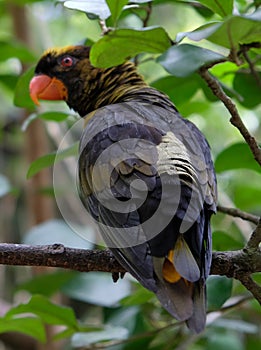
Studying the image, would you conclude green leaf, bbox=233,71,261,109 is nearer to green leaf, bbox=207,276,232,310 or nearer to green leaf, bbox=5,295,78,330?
green leaf, bbox=207,276,232,310

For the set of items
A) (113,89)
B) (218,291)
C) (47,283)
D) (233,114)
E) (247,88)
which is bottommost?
(47,283)

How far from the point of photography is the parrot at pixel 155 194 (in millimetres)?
1274

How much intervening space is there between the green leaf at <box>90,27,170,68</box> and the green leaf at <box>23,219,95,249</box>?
828 mm

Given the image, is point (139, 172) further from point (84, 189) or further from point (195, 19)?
point (195, 19)

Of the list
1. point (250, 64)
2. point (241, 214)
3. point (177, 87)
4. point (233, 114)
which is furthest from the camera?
point (177, 87)

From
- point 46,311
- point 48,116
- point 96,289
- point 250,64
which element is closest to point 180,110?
point 48,116

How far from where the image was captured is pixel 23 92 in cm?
189

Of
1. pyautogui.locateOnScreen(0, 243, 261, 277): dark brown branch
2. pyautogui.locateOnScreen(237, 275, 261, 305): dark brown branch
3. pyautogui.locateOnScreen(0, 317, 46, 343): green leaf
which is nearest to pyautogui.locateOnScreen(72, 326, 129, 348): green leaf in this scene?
pyautogui.locateOnScreen(0, 317, 46, 343): green leaf

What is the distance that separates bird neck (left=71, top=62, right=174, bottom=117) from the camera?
6.15 ft

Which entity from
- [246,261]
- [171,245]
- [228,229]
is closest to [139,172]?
[171,245]

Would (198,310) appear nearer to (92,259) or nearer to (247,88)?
(92,259)

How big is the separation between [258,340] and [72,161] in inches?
49.5

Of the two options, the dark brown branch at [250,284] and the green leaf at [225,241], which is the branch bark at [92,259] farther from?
the green leaf at [225,241]

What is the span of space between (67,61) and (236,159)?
0.74m
